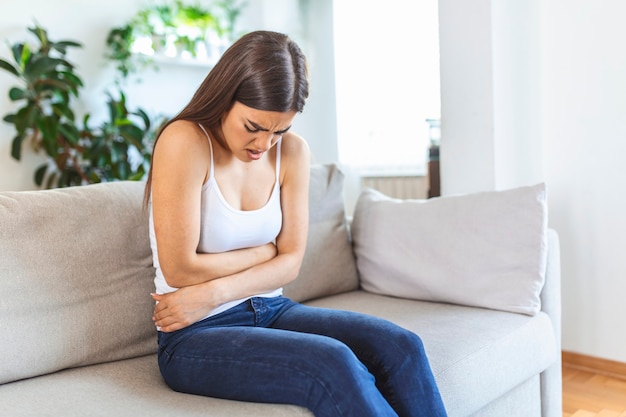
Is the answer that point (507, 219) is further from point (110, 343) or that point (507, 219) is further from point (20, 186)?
point (20, 186)

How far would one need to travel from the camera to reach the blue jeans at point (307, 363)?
1.20 meters

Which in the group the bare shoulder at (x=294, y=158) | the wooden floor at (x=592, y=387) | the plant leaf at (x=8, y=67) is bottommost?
the wooden floor at (x=592, y=387)

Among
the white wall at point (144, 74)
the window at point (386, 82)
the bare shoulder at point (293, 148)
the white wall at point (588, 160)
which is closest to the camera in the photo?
the bare shoulder at point (293, 148)

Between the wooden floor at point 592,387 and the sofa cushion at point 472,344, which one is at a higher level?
the sofa cushion at point 472,344

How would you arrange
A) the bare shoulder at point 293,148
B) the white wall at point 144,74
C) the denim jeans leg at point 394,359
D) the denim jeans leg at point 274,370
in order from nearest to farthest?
1. the denim jeans leg at point 274,370
2. the denim jeans leg at point 394,359
3. the bare shoulder at point 293,148
4. the white wall at point 144,74

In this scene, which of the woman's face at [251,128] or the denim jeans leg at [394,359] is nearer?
the denim jeans leg at [394,359]

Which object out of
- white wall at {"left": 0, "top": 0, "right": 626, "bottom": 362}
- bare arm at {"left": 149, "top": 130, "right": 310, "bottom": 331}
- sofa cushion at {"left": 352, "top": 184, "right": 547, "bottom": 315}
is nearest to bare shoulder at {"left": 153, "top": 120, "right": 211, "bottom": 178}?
bare arm at {"left": 149, "top": 130, "right": 310, "bottom": 331}

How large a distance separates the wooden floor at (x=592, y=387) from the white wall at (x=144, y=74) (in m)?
2.11

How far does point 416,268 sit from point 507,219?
1.00ft

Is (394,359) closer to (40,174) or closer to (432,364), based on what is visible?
(432,364)

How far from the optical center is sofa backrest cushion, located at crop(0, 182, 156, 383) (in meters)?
1.44

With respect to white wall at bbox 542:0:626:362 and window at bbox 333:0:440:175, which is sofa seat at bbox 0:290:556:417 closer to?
white wall at bbox 542:0:626:362

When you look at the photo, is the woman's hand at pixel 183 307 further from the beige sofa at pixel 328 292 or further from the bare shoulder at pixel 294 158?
the bare shoulder at pixel 294 158

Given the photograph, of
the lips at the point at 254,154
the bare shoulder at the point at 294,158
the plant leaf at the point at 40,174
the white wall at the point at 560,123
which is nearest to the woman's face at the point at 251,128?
the lips at the point at 254,154
